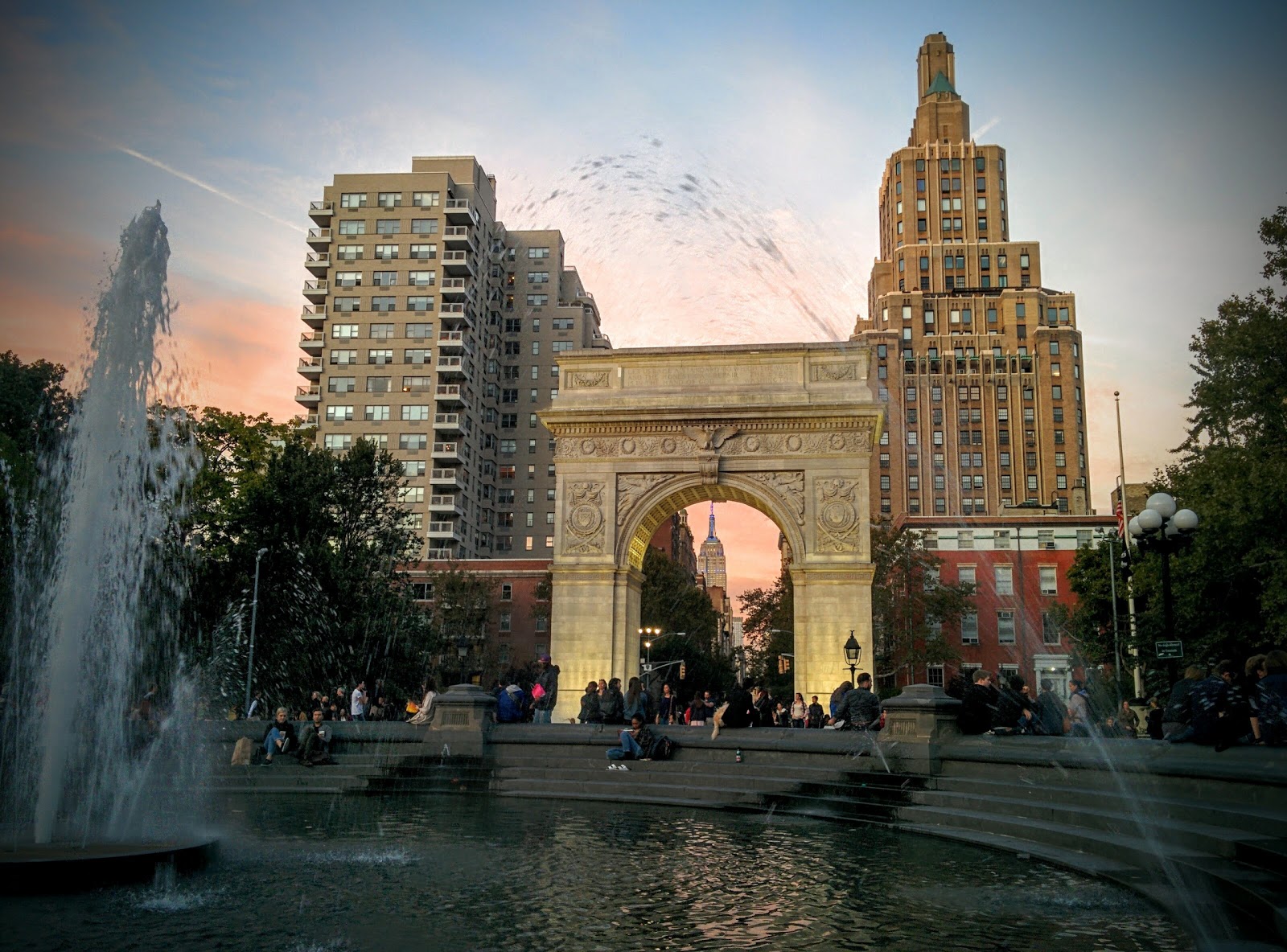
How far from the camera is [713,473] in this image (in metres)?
34.2

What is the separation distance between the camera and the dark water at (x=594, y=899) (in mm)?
7820

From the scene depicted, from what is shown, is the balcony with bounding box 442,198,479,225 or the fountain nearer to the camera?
the fountain

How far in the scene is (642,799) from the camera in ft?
57.8

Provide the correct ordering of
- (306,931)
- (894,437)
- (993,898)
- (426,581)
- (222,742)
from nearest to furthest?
(306,931)
(993,898)
(222,742)
(426,581)
(894,437)

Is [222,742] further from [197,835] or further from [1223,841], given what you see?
[1223,841]

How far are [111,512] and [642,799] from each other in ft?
31.8

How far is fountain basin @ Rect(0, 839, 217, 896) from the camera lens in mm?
9039

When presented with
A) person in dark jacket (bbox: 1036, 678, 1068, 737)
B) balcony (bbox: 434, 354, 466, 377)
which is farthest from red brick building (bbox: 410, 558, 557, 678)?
person in dark jacket (bbox: 1036, 678, 1068, 737)

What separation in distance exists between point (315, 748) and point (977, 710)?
41.0 feet

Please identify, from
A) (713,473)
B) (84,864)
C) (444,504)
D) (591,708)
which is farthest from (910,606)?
(84,864)

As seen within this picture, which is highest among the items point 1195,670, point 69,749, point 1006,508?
point 1006,508

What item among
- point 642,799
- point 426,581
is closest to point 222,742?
point 642,799

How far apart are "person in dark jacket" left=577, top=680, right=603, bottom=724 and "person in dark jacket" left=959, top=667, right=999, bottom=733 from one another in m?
8.80

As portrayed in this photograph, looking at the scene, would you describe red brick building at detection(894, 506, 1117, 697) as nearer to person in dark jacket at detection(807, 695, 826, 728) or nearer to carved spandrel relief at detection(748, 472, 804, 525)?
carved spandrel relief at detection(748, 472, 804, 525)
